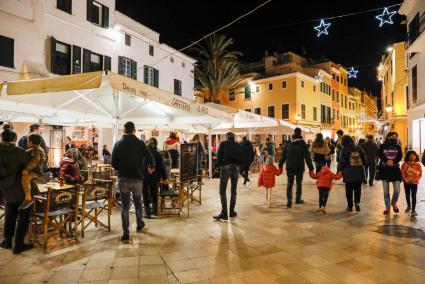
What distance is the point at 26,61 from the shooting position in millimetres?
14141

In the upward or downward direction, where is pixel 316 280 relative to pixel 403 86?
downward

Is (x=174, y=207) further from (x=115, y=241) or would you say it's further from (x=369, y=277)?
(x=369, y=277)

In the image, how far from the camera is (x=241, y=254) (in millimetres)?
4574

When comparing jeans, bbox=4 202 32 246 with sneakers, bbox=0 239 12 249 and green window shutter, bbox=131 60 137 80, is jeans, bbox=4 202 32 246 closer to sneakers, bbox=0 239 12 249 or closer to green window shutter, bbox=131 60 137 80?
sneakers, bbox=0 239 12 249

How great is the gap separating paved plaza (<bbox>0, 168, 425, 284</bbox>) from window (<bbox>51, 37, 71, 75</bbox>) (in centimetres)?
1163

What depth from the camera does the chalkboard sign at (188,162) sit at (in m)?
7.32

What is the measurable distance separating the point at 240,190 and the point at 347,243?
5.31m

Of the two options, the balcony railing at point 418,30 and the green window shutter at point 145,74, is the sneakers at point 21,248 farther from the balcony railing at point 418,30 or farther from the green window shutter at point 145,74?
the balcony railing at point 418,30

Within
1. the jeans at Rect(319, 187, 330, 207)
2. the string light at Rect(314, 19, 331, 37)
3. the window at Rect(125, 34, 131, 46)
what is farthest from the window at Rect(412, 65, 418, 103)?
the window at Rect(125, 34, 131, 46)

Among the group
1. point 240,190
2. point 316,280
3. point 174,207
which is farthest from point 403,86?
point 316,280

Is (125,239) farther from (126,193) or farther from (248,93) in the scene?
(248,93)

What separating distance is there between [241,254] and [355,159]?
3.93 meters

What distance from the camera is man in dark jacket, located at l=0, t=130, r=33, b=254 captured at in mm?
4590

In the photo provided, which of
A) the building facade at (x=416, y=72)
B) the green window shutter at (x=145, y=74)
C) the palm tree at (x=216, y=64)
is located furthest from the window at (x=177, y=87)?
the building facade at (x=416, y=72)
